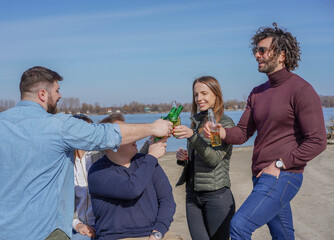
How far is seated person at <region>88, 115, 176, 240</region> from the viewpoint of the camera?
2.90m

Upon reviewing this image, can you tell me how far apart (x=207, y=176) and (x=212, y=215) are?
41 centimetres

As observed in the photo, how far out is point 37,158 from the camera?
103 inches

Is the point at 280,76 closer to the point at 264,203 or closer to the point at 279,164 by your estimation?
the point at 279,164

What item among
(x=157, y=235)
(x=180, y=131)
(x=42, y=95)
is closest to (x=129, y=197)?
(x=157, y=235)

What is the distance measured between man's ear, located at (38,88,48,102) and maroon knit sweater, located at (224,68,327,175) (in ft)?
6.45

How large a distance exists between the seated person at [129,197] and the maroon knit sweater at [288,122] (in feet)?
3.41

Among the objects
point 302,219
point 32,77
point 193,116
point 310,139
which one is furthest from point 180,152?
point 302,219

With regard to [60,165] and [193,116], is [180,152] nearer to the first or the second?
[193,116]

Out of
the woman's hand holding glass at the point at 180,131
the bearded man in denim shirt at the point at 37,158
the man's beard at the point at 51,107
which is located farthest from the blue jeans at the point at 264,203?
the man's beard at the point at 51,107

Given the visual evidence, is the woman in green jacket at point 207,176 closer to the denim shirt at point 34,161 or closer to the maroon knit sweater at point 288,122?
the maroon knit sweater at point 288,122

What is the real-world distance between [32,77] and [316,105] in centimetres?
237

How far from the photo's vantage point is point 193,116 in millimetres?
4309

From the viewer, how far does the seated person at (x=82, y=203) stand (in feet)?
10.9

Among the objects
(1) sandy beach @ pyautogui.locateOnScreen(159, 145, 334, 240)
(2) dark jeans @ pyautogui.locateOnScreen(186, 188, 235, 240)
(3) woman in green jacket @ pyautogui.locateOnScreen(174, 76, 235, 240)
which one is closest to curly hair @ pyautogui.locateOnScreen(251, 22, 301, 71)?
(3) woman in green jacket @ pyautogui.locateOnScreen(174, 76, 235, 240)
